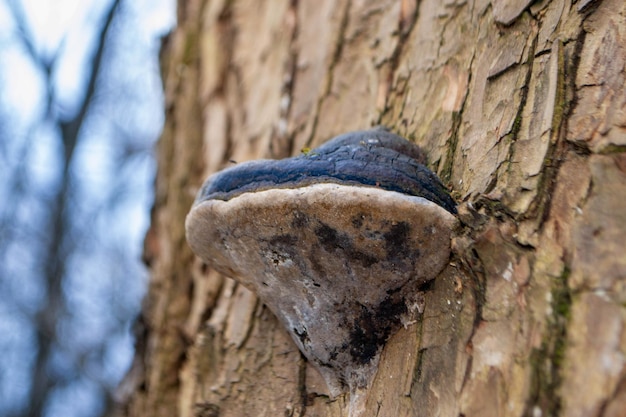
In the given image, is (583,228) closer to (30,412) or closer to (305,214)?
(305,214)

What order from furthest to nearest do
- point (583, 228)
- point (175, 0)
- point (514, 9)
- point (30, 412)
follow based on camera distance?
point (30, 412)
point (175, 0)
point (514, 9)
point (583, 228)

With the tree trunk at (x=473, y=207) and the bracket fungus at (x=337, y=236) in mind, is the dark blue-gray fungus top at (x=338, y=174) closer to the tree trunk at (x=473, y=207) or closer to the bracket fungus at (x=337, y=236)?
the bracket fungus at (x=337, y=236)

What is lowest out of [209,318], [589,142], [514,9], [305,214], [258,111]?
[209,318]

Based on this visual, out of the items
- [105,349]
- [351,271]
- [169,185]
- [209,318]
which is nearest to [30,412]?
[105,349]

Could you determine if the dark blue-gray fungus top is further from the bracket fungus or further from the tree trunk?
the tree trunk

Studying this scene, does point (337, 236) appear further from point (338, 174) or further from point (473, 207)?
point (473, 207)

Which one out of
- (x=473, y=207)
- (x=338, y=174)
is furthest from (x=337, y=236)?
(x=473, y=207)
